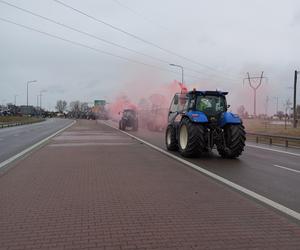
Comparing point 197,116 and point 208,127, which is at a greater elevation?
point 197,116

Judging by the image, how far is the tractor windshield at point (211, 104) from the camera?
1495 cm

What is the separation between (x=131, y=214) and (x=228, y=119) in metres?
8.69

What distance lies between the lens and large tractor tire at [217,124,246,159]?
14133mm

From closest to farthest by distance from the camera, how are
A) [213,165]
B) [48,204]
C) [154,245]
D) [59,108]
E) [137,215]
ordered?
1. [154,245]
2. [137,215]
3. [48,204]
4. [213,165]
5. [59,108]

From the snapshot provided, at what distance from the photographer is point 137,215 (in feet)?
20.8

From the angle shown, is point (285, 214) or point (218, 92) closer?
point (285, 214)

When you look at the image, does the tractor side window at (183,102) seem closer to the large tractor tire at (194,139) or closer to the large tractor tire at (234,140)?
the large tractor tire at (194,139)

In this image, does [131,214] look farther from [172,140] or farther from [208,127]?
[172,140]

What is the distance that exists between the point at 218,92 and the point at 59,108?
626 feet

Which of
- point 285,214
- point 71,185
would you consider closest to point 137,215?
point 285,214

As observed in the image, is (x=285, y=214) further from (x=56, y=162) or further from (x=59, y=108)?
(x=59, y=108)

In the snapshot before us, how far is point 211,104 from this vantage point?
49.6 ft

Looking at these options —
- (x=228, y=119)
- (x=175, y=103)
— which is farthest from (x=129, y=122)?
(x=228, y=119)

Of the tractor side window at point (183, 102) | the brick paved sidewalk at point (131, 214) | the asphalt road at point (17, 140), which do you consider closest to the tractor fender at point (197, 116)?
the tractor side window at point (183, 102)
